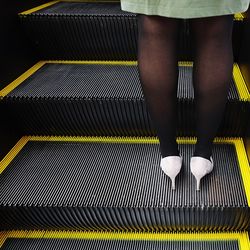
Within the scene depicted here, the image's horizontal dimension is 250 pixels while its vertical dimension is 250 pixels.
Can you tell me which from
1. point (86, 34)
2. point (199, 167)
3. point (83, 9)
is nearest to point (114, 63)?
point (86, 34)

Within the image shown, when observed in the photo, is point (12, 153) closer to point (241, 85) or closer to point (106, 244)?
point (106, 244)

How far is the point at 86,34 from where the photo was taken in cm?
131

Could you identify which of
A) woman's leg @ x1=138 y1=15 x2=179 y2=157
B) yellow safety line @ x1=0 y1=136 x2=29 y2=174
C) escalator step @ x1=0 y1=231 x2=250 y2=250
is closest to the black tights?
woman's leg @ x1=138 y1=15 x2=179 y2=157

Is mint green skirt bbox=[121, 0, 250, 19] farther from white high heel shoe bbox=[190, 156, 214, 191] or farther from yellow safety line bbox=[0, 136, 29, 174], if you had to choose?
yellow safety line bbox=[0, 136, 29, 174]

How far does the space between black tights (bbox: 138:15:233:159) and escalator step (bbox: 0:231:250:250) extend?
34cm

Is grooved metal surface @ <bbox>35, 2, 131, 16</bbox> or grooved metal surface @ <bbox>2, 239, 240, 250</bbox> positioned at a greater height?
grooved metal surface @ <bbox>35, 2, 131, 16</bbox>

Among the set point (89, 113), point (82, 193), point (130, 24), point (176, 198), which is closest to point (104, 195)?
point (82, 193)

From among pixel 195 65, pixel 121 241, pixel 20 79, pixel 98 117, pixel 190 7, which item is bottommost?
pixel 121 241

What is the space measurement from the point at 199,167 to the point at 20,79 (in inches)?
31.7

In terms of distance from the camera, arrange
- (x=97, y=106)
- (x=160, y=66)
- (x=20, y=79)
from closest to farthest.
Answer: (x=160, y=66)
(x=97, y=106)
(x=20, y=79)

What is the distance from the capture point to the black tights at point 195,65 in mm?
770

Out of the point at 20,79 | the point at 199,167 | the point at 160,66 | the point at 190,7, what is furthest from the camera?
the point at 20,79

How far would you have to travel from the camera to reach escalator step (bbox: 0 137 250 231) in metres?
0.91

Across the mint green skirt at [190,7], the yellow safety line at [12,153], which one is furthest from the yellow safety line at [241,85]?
the yellow safety line at [12,153]
